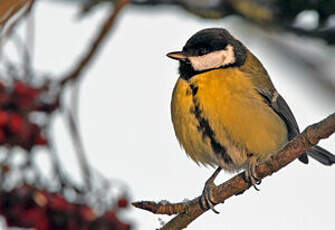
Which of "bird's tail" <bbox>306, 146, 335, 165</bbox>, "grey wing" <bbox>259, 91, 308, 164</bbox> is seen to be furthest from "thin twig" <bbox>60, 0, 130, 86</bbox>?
"bird's tail" <bbox>306, 146, 335, 165</bbox>

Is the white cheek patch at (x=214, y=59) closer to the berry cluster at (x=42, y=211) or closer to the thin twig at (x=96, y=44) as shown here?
the thin twig at (x=96, y=44)

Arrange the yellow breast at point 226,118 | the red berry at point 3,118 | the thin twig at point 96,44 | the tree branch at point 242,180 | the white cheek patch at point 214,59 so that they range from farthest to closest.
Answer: the white cheek patch at point 214,59
the yellow breast at point 226,118
the red berry at point 3,118
the thin twig at point 96,44
the tree branch at point 242,180

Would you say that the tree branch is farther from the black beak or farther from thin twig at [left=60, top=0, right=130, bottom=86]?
the black beak

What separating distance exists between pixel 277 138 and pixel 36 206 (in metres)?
1.04

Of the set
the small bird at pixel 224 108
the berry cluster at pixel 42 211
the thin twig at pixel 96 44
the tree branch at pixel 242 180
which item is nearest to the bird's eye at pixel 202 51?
the small bird at pixel 224 108

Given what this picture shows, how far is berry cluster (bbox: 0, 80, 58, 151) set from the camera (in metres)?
2.06

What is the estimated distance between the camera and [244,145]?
2424 millimetres

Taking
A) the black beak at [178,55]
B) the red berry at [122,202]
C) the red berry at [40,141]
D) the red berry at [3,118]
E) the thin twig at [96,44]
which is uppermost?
the thin twig at [96,44]

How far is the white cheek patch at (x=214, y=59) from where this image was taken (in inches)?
103

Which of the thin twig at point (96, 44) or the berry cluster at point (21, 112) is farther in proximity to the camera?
the berry cluster at point (21, 112)

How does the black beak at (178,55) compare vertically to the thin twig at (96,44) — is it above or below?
below

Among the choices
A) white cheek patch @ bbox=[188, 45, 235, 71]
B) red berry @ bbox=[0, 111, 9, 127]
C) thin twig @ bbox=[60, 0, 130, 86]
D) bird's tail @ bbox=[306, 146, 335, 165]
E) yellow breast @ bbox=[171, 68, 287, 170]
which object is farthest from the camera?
bird's tail @ bbox=[306, 146, 335, 165]

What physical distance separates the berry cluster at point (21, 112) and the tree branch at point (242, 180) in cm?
52

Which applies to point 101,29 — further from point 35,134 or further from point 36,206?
point 36,206
